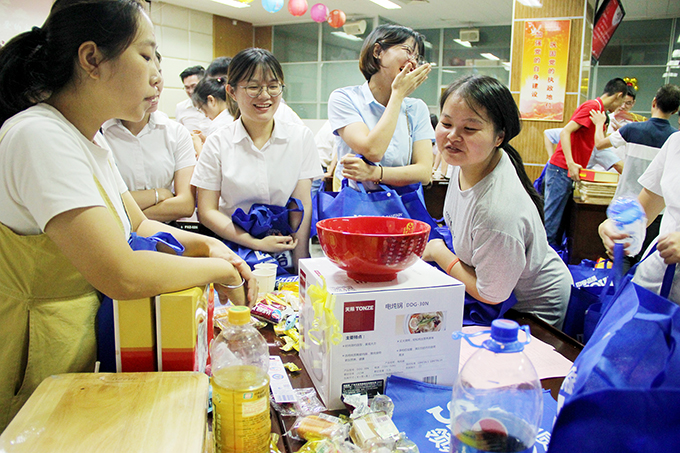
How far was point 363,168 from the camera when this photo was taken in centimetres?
198

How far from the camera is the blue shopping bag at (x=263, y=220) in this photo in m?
1.98

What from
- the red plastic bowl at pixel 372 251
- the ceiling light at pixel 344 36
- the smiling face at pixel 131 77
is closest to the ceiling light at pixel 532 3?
the ceiling light at pixel 344 36

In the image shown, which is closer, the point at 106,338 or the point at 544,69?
the point at 106,338

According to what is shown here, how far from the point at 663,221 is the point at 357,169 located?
43.1 inches

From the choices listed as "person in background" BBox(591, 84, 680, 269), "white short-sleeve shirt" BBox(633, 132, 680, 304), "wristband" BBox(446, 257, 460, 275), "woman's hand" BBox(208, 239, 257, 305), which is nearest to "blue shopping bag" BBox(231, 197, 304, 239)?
"woman's hand" BBox(208, 239, 257, 305)

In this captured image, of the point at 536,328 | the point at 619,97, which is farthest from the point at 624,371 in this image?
the point at 619,97

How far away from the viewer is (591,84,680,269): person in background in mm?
3691

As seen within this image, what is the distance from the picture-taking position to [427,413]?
945 mm

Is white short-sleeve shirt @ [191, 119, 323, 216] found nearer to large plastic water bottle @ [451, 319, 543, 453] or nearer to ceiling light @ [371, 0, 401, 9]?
large plastic water bottle @ [451, 319, 543, 453]

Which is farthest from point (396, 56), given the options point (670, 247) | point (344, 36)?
point (344, 36)

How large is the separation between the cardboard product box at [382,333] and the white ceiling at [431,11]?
8.31 m

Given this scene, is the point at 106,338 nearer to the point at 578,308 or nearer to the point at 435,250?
the point at 435,250

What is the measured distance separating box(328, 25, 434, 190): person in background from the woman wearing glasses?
0.27 metres

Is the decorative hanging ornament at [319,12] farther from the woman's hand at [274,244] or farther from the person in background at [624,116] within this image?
the woman's hand at [274,244]
